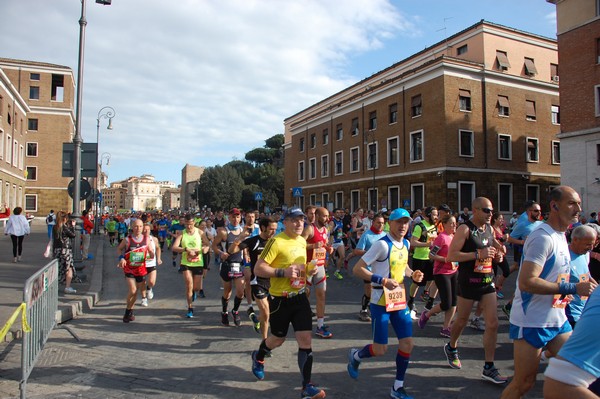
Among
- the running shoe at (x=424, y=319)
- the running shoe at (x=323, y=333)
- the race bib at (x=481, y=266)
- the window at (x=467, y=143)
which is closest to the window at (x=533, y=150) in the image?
the window at (x=467, y=143)

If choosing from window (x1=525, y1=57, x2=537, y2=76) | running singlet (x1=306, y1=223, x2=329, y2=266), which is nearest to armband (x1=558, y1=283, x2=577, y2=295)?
running singlet (x1=306, y1=223, x2=329, y2=266)

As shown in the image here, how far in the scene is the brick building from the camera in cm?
3005

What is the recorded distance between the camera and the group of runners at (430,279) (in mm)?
3295

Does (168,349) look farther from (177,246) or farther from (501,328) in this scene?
(501,328)

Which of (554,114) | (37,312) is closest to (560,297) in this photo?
(37,312)

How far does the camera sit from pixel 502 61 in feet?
107

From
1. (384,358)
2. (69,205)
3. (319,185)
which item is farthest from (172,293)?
(69,205)

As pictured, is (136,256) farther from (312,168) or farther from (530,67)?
(312,168)

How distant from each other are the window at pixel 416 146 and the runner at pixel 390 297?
1106 inches

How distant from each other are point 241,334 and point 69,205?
53.7 meters

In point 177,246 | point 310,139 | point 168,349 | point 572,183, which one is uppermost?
point 310,139

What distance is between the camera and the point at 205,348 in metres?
6.20

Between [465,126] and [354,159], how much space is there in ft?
36.8

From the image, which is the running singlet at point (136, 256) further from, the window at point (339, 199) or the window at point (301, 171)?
the window at point (301, 171)
